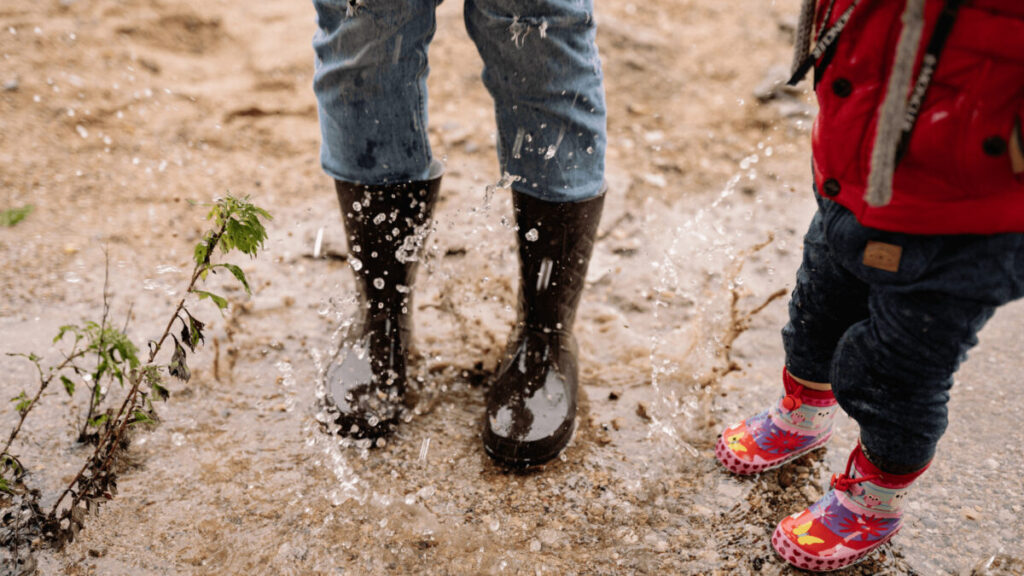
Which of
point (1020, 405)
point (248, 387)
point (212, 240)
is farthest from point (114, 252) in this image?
point (1020, 405)

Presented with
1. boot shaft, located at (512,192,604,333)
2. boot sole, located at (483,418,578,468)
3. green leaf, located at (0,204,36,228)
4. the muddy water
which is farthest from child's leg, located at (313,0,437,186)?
green leaf, located at (0,204,36,228)

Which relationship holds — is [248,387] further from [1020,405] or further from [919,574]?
[1020,405]

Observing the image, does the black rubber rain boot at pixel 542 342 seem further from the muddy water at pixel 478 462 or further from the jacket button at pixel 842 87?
the jacket button at pixel 842 87

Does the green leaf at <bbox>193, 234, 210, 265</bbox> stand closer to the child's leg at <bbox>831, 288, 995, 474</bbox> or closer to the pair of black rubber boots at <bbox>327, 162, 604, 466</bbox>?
the pair of black rubber boots at <bbox>327, 162, 604, 466</bbox>

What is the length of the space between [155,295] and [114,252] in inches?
11.4

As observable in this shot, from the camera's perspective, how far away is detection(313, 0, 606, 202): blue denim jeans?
134 cm

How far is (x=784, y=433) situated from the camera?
1.57 metres

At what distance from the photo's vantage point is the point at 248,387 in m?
1.85

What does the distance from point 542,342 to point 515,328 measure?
0.09 metres

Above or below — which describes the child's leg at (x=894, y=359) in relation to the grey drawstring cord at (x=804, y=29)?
below

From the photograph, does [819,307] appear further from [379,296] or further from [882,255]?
[379,296]

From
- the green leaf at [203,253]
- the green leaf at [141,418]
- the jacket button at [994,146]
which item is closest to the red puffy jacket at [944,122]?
the jacket button at [994,146]

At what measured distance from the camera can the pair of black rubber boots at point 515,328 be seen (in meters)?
1.60

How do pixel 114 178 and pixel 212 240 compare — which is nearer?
pixel 212 240
